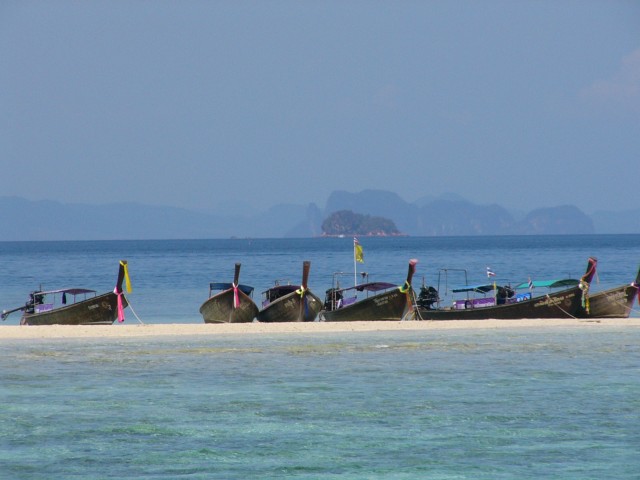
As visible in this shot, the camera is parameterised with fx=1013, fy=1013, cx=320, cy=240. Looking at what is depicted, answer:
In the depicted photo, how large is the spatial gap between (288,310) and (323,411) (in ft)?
73.7

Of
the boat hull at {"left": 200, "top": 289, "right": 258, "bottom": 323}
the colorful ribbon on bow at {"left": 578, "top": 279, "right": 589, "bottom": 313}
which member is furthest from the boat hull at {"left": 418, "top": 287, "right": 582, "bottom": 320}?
the boat hull at {"left": 200, "top": 289, "right": 258, "bottom": 323}

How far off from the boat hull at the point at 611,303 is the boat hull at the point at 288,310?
11351 millimetres

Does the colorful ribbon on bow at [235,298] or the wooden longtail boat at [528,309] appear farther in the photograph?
the colorful ribbon on bow at [235,298]

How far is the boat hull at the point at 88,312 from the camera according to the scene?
133 feet

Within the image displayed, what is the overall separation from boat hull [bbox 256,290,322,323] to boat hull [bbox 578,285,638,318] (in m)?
11.4

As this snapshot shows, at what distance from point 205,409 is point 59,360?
956cm

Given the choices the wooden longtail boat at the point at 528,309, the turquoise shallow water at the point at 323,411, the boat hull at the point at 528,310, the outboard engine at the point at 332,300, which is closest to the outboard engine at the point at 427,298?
the wooden longtail boat at the point at 528,309

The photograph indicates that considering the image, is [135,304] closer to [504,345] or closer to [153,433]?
[504,345]

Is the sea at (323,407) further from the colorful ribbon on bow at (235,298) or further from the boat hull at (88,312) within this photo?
the colorful ribbon on bow at (235,298)

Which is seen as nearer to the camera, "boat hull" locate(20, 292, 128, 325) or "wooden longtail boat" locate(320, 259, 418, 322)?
"boat hull" locate(20, 292, 128, 325)

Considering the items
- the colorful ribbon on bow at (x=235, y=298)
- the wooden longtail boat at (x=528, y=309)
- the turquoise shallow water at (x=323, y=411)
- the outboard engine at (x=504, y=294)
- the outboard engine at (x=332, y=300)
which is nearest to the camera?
the turquoise shallow water at (x=323, y=411)

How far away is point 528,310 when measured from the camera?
41.6 meters

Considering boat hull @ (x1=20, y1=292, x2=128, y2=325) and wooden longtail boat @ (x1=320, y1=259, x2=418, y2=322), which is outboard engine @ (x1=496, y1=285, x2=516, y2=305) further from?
boat hull @ (x1=20, y1=292, x2=128, y2=325)

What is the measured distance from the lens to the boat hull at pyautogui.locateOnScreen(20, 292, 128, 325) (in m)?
40.4
